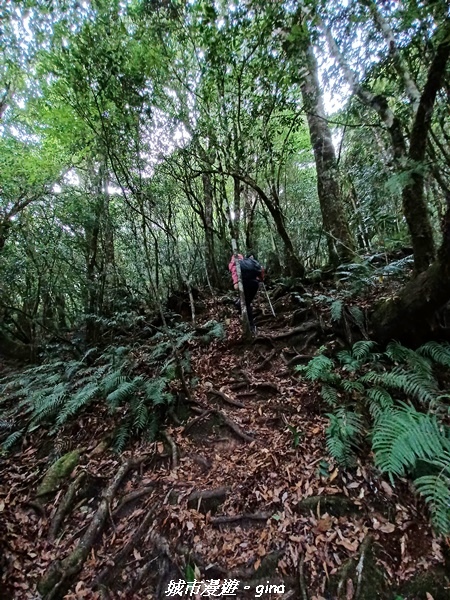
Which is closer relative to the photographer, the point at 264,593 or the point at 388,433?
the point at 264,593

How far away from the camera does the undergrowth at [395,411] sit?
3.02 metres

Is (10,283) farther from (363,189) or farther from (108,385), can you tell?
(363,189)

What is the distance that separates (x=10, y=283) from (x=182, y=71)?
29.5 ft

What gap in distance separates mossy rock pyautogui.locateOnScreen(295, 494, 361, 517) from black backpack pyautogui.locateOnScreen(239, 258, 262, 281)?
4.48 m

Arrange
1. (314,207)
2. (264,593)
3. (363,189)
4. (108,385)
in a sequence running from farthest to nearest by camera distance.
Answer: (314,207) < (363,189) < (108,385) < (264,593)

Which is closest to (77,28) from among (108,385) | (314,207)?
(108,385)

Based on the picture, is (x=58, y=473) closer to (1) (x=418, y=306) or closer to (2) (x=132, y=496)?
(2) (x=132, y=496)

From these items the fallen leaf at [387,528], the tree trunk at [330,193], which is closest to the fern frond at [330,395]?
the fallen leaf at [387,528]

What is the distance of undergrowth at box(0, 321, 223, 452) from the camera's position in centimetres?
506

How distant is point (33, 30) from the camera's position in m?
5.92

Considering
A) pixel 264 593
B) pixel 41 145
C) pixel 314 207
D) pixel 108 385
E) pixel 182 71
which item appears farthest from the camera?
pixel 314 207

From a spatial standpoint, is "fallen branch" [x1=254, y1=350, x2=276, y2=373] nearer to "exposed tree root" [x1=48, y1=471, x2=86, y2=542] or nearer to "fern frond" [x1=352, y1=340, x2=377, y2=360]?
"fern frond" [x1=352, y1=340, x2=377, y2=360]

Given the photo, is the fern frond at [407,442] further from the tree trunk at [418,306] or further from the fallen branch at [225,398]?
the fallen branch at [225,398]

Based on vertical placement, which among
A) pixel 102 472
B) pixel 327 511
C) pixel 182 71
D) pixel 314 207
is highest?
pixel 182 71
